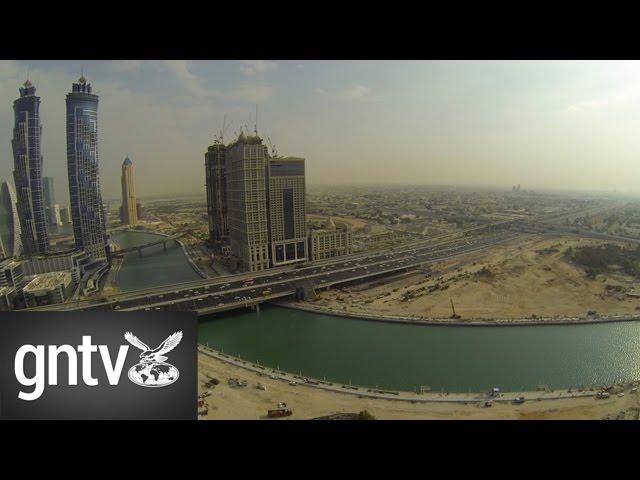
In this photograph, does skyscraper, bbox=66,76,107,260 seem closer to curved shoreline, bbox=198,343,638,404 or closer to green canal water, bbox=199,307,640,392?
green canal water, bbox=199,307,640,392

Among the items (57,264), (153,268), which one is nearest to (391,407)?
(57,264)

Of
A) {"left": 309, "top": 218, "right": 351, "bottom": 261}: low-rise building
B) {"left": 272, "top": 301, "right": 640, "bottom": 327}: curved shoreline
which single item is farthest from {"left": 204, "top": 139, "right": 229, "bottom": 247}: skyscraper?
{"left": 272, "top": 301, "right": 640, "bottom": 327}: curved shoreline

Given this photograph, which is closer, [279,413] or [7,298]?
[279,413]

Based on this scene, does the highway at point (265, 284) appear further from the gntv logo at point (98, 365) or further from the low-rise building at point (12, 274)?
the gntv logo at point (98, 365)

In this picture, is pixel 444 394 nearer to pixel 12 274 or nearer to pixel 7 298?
pixel 7 298

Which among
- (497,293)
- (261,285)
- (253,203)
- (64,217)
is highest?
(253,203)

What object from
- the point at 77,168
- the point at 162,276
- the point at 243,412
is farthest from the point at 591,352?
the point at 77,168

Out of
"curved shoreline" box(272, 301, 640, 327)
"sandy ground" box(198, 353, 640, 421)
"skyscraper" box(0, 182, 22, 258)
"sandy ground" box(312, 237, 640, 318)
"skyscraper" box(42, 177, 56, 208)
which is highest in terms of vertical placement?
"skyscraper" box(42, 177, 56, 208)
